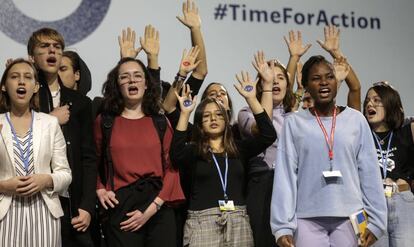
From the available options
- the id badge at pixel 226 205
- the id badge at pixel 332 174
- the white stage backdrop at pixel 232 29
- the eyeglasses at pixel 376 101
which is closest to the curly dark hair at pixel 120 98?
the id badge at pixel 226 205

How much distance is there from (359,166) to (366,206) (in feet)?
0.65

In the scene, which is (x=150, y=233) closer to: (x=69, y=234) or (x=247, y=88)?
(x=69, y=234)

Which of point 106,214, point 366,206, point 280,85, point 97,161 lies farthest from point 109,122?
point 366,206

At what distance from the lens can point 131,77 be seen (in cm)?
386

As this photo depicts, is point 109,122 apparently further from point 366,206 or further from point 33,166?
point 366,206

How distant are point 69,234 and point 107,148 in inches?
20.0

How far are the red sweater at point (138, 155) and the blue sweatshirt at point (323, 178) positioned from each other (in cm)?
67

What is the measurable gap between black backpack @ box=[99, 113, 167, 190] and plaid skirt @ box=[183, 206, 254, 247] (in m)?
0.36

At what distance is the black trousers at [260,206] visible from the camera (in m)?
3.82

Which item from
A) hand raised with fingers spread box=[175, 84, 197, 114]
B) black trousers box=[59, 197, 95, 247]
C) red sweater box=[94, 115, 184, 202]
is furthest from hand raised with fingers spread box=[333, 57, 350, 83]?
black trousers box=[59, 197, 95, 247]

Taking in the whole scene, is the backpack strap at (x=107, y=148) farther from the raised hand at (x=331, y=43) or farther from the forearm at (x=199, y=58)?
the raised hand at (x=331, y=43)

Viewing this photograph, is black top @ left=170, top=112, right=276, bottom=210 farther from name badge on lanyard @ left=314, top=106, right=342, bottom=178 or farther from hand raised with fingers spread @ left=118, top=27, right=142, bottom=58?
hand raised with fingers spread @ left=118, top=27, right=142, bottom=58

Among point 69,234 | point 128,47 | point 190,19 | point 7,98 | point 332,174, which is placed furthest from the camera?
point 128,47

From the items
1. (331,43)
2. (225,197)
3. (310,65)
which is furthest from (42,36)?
(331,43)
